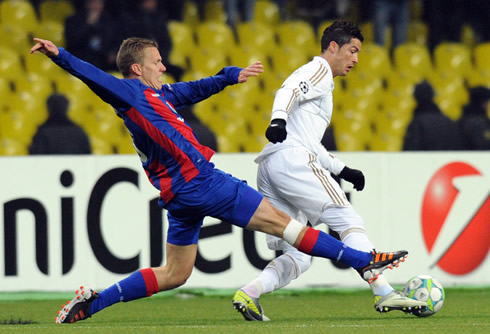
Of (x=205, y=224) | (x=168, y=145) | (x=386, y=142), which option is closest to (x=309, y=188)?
(x=168, y=145)

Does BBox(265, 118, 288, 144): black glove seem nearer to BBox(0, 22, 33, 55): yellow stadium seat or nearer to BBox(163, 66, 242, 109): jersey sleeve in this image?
BBox(163, 66, 242, 109): jersey sleeve

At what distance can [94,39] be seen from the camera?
994cm

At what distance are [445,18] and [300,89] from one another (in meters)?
7.95

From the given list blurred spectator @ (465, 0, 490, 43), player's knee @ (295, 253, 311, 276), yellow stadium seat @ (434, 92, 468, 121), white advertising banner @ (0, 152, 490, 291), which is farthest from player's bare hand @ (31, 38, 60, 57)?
blurred spectator @ (465, 0, 490, 43)

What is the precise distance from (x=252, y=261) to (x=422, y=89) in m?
3.28

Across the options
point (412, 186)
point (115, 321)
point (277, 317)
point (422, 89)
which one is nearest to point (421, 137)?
point (422, 89)

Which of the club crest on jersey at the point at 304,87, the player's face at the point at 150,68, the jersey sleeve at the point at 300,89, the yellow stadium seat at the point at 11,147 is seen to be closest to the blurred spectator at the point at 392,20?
the yellow stadium seat at the point at 11,147

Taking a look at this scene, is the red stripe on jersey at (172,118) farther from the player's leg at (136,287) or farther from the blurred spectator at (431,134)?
the blurred spectator at (431,134)

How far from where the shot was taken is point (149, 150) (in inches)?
191

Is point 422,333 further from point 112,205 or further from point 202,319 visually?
point 112,205

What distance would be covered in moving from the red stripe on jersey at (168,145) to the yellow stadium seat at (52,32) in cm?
602

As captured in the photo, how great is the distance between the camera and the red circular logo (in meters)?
7.41

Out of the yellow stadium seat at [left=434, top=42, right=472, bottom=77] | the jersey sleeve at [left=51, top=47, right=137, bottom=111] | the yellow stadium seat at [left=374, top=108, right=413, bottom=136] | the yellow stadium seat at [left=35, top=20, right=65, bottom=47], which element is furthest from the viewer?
the yellow stadium seat at [left=434, top=42, right=472, bottom=77]

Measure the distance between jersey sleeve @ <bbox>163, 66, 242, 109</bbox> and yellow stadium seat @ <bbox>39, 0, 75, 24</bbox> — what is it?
6.01 metres
